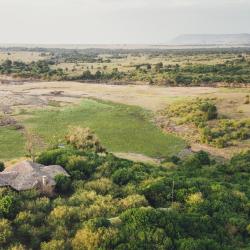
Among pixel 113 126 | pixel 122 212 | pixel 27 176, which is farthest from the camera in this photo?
pixel 113 126

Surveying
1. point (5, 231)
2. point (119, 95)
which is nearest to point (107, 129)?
point (119, 95)

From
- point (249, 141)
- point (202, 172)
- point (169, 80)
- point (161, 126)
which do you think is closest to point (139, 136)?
point (161, 126)

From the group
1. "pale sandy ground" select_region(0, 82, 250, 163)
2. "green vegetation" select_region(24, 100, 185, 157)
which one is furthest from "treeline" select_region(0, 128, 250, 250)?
"pale sandy ground" select_region(0, 82, 250, 163)

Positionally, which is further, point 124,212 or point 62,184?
point 62,184

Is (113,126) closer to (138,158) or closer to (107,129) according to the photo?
(107,129)

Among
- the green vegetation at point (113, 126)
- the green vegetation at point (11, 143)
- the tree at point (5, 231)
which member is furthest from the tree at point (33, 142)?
the tree at point (5, 231)

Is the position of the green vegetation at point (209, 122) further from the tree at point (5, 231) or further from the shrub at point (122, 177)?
the tree at point (5, 231)

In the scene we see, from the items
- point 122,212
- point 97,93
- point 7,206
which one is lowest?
point 97,93
